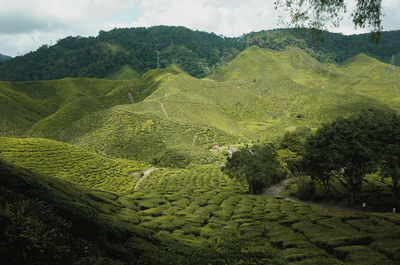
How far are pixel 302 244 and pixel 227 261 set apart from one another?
671 centimetres

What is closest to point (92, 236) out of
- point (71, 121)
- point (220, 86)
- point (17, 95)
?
point (71, 121)

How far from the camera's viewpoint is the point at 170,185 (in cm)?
5238

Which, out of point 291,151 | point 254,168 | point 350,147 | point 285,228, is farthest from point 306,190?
point 285,228

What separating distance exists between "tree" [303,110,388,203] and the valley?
18.6 feet

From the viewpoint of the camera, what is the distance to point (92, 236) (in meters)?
9.48

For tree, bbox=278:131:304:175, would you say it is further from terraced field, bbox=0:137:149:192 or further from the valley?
terraced field, bbox=0:137:149:192

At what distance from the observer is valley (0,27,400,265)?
9.77m

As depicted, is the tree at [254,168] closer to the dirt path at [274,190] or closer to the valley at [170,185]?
the dirt path at [274,190]

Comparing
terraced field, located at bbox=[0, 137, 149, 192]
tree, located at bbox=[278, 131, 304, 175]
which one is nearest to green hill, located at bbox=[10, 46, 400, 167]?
terraced field, located at bbox=[0, 137, 149, 192]

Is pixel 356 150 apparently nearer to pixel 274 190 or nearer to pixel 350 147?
pixel 350 147

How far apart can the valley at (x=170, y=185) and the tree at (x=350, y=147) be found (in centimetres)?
568

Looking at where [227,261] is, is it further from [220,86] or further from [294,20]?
[220,86]

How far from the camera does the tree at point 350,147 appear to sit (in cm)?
3048

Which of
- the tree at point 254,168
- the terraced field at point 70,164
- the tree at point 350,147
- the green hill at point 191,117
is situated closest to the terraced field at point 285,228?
the tree at point 350,147
